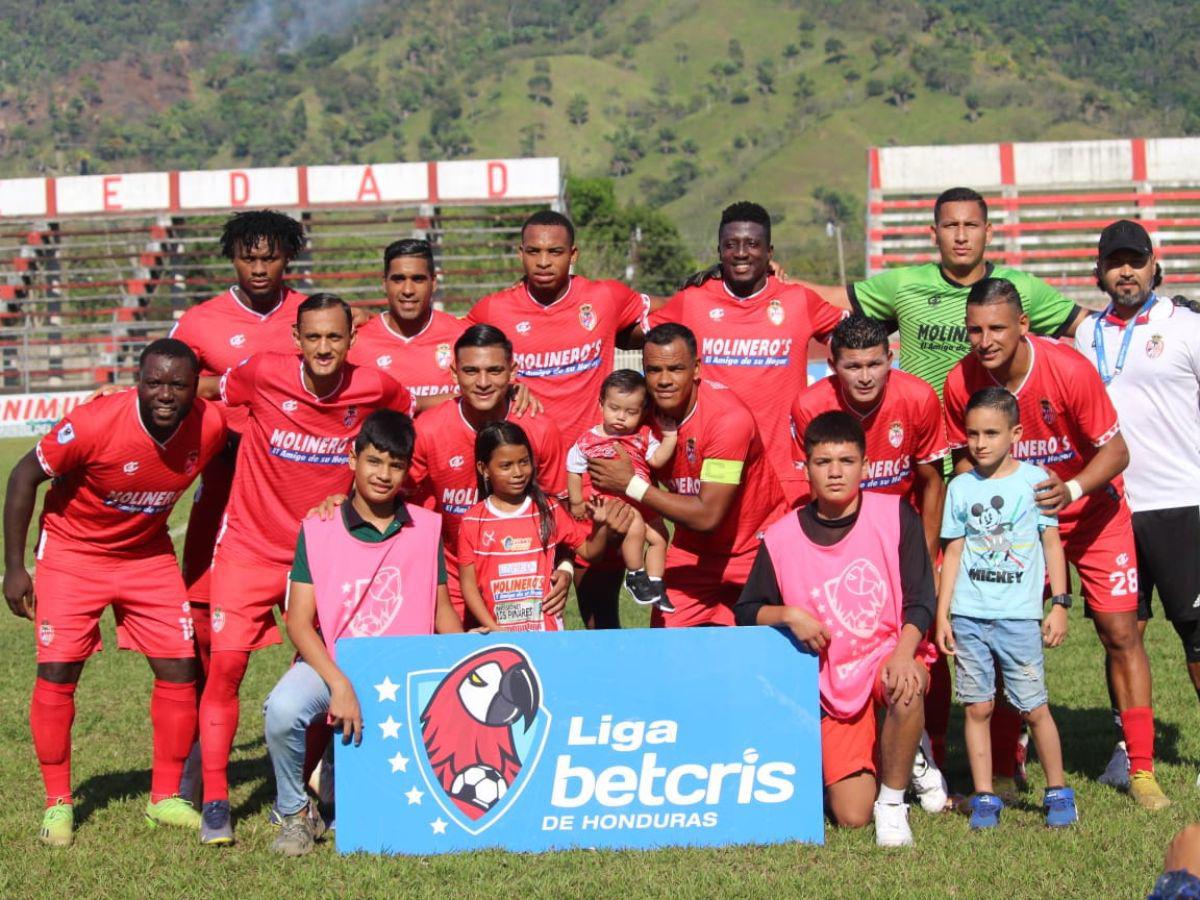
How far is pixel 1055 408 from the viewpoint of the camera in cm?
620

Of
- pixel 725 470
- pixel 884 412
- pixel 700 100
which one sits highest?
pixel 700 100

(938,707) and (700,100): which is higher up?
(700,100)

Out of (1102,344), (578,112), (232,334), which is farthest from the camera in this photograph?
(578,112)

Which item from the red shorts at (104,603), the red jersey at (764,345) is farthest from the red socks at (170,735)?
the red jersey at (764,345)

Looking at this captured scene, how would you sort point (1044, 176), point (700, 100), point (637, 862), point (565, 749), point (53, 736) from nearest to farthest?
point (637, 862), point (565, 749), point (53, 736), point (1044, 176), point (700, 100)

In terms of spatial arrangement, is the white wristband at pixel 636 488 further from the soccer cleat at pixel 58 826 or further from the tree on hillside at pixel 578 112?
the tree on hillside at pixel 578 112

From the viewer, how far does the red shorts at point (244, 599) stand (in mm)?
6047

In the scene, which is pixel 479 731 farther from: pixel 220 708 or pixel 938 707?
pixel 938 707

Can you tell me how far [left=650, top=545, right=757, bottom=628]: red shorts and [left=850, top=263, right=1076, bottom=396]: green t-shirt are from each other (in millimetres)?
1284

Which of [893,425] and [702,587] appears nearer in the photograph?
[893,425]

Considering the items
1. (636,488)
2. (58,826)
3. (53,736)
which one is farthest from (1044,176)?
(58,826)

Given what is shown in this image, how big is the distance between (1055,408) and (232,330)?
12.3ft

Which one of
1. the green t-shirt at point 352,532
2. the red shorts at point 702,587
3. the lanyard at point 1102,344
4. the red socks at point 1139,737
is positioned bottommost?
the red socks at point 1139,737

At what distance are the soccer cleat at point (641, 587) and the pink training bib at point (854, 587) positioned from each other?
2.54 ft
